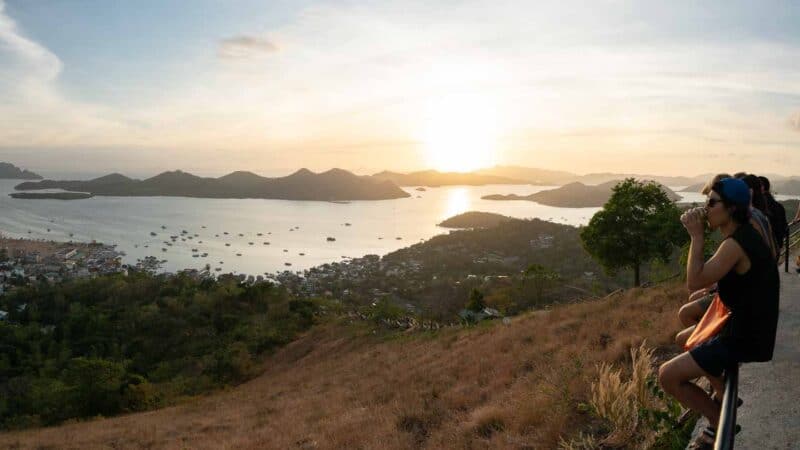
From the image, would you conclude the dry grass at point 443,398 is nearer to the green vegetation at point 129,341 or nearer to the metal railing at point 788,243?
the metal railing at point 788,243

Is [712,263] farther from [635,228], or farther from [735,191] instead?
[635,228]

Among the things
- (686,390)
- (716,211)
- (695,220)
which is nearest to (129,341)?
(686,390)

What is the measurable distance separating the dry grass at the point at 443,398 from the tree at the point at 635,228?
394 inches

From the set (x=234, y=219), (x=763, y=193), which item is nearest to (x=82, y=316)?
(x=763, y=193)

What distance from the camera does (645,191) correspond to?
2439 cm

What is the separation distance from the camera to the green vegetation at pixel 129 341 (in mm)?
22938

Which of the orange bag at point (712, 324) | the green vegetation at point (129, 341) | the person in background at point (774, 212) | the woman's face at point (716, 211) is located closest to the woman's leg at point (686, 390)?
the orange bag at point (712, 324)

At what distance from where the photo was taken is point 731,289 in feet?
10.4

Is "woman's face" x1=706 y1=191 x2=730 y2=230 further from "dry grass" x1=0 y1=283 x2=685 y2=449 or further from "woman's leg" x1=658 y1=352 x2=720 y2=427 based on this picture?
"dry grass" x1=0 y1=283 x2=685 y2=449

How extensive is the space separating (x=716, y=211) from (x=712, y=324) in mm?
774

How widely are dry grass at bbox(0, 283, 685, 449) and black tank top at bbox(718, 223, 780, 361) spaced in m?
2.60

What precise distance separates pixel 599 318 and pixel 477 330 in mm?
6687

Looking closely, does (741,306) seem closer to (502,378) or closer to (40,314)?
(502,378)

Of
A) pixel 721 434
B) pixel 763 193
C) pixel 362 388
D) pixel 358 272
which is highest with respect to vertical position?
pixel 763 193
